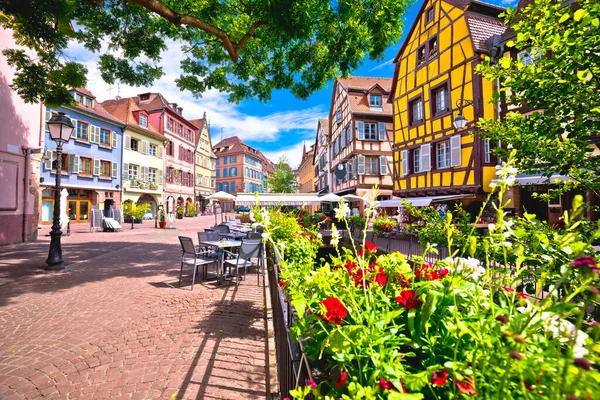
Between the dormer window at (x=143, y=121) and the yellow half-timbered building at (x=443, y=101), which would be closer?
the yellow half-timbered building at (x=443, y=101)

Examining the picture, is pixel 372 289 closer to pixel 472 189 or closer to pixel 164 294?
pixel 164 294

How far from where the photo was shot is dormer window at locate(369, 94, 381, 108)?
25.6 metres

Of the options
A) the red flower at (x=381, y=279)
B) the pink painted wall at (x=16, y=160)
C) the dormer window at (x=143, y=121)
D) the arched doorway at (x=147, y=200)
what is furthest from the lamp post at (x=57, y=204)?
the dormer window at (x=143, y=121)

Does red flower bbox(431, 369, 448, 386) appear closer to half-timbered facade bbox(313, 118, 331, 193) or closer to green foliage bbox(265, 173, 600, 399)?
green foliage bbox(265, 173, 600, 399)

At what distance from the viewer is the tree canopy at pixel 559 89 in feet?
8.89

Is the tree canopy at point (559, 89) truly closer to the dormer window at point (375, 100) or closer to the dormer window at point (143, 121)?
the dormer window at point (375, 100)

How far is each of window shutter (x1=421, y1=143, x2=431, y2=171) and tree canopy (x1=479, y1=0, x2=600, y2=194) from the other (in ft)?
47.2

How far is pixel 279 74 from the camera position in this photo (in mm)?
9680

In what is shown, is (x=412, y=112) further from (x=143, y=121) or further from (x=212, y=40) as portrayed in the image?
(x=143, y=121)

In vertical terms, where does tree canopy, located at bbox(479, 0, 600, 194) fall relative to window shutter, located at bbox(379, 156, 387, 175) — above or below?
below

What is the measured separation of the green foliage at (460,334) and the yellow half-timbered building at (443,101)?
43.3ft

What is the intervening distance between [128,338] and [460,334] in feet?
14.5

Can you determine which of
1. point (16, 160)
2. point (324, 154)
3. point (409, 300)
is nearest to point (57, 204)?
point (16, 160)

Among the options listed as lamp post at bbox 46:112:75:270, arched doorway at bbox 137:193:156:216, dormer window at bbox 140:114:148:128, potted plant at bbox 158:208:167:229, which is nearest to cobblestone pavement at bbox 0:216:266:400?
lamp post at bbox 46:112:75:270
